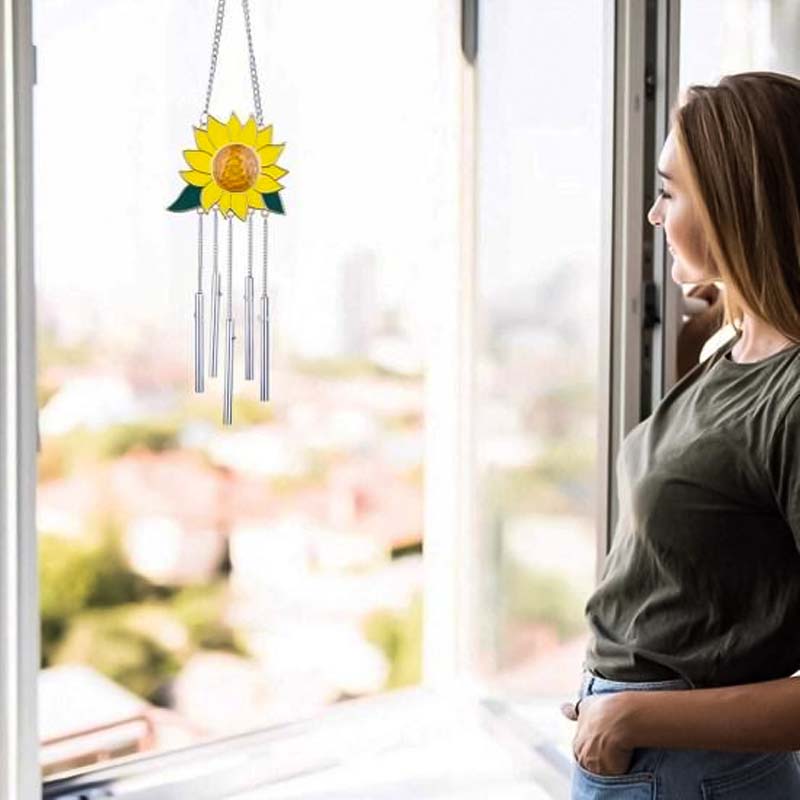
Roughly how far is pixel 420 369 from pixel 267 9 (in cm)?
79

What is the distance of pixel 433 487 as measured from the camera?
8.48ft

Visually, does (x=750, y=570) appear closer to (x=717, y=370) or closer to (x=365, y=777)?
(x=717, y=370)

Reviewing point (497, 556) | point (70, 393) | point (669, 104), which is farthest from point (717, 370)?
point (497, 556)

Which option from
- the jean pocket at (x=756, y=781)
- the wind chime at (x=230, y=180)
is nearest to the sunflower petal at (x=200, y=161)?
the wind chime at (x=230, y=180)

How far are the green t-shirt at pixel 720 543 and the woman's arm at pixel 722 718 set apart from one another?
0.03 metres

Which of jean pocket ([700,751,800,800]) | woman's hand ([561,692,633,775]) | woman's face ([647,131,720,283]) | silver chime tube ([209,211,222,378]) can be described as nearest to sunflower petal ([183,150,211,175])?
silver chime tube ([209,211,222,378])

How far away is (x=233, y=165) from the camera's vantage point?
66.9 inches

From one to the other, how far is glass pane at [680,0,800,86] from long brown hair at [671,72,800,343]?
0.87m

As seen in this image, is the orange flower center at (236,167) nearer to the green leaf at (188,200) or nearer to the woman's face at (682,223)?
the green leaf at (188,200)

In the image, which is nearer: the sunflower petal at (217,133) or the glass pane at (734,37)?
the sunflower petal at (217,133)

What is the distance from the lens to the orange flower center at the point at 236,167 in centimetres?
169

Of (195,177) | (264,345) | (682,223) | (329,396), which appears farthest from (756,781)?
(329,396)

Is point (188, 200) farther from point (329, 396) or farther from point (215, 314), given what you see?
point (329, 396)

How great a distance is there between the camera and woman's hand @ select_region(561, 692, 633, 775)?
3.41 feet
